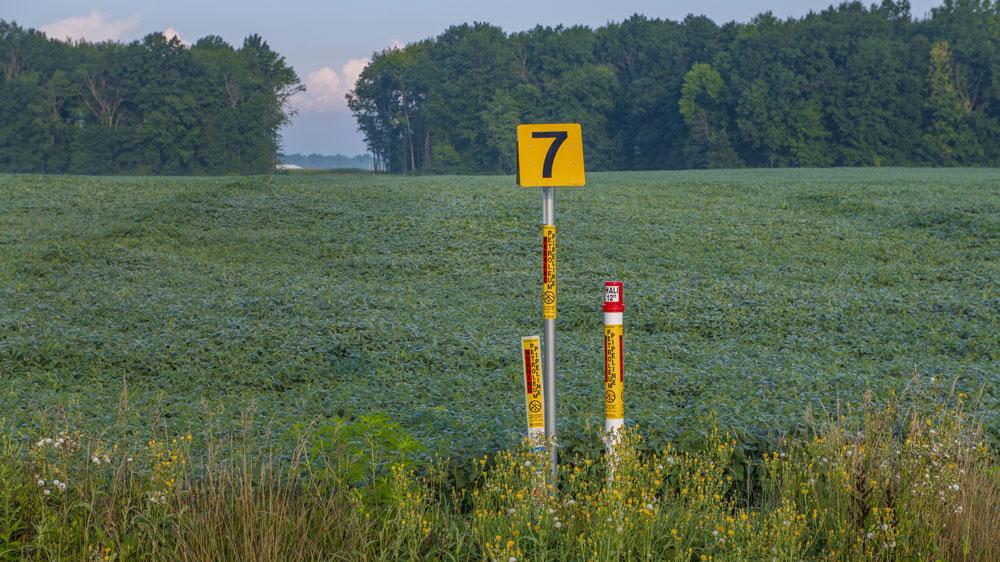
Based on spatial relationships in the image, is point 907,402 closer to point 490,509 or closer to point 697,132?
point 490,509

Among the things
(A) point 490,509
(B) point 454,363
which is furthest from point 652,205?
(A) point 490,509

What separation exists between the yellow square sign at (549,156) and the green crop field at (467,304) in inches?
75.6

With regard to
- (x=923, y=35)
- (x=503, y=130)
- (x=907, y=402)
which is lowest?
(x=907, y=402)

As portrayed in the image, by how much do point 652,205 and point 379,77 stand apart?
5705 centimetres

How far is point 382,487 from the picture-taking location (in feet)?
17.0

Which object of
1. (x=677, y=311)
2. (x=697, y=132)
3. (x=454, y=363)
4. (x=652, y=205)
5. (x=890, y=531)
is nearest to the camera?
(x=890, y=531)

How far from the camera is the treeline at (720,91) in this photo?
175ft

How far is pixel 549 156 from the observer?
18.4 feet

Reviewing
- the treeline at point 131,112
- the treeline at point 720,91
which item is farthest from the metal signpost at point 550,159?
the treeline at point 131,112

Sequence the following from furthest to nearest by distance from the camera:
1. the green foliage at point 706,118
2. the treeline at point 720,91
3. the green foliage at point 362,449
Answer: the green foliage at point 706,118 < the treeline at point 720,91 < the green foliage at point 362,449

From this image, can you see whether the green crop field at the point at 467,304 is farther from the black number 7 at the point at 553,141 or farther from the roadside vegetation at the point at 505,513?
the black number 7 at the point at 553,141

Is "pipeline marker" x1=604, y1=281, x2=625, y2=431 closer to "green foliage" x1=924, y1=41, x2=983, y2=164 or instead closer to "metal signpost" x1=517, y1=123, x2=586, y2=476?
"metal signpost" x1=517, y1=123, x2=586, y2=476

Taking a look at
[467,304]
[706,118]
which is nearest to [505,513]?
[467,304]

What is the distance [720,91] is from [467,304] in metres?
48.5
